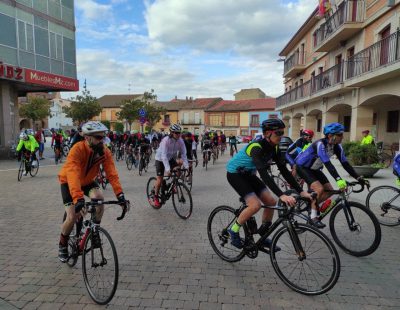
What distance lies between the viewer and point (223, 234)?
4.04 meters

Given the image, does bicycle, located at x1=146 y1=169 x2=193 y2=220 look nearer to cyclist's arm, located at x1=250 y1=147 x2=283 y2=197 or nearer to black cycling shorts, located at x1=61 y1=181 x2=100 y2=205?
black cycling shorts, located at x1=61 y1=181 x2=100 y2=205

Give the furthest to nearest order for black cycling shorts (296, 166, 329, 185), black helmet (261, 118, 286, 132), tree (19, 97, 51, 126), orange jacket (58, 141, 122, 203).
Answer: tree (19, 97, 51, 126) < black cycling shorts (296, 166, 329, 185) < black helmet (261, 118, 286, 132) < orange jacket (58, 141, 122, 203)

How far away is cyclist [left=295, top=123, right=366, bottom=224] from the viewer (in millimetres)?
4480

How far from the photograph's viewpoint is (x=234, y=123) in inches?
2323

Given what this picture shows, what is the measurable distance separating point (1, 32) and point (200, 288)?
1890 centimetres

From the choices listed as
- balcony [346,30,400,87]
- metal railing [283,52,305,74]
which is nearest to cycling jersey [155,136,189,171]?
balcony [346,30,400,87]

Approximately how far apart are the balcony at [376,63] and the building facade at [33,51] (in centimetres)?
1743

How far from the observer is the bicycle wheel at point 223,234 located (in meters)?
3.94

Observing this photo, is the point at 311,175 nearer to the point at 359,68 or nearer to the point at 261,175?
the point at 261,175

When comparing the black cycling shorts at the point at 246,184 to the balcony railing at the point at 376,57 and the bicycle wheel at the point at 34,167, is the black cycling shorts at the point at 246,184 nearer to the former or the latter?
the bicycle wheel at the point at 34,167

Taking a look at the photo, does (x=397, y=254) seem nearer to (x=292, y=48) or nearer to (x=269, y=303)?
(x=269, y=303)

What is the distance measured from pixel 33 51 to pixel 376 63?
1873 cm

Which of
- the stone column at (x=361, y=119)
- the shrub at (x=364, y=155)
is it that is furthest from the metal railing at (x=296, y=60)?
the shrub at (x=364, y=155)

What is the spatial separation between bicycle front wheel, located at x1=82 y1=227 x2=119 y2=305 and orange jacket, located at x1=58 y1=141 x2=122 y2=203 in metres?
0.47
